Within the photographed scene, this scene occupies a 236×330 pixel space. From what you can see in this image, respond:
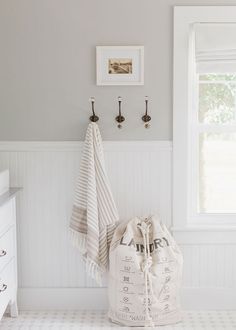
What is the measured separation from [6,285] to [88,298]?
2.16 feet

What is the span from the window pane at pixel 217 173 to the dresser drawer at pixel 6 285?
4.23 ft

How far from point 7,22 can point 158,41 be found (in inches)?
37.1

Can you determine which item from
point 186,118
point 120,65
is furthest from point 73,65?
point 186,118

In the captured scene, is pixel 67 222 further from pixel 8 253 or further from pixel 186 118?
pixel 186 118

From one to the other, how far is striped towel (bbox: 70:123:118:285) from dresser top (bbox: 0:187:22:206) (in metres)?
0.38

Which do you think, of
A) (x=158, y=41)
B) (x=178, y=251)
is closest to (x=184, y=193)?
(x=178, y=251)

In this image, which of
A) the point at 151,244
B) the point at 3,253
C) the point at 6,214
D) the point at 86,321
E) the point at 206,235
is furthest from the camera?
the point at 206,235

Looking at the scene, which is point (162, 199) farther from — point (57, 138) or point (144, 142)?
point (57, 138)

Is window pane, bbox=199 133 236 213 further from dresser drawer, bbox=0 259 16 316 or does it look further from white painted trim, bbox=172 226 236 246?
dresser drawer, bbox=0 259 16 316

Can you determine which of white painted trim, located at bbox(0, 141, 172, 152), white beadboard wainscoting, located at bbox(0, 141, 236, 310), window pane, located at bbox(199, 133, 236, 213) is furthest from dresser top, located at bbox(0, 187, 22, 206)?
window pane, located at bbox(199, 133, 236, 213)

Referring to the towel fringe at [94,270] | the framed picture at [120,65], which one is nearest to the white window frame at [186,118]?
the framed picture at [120,65]

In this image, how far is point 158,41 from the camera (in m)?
3.39

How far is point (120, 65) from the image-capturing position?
339cm

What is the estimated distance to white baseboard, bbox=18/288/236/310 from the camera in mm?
3559
